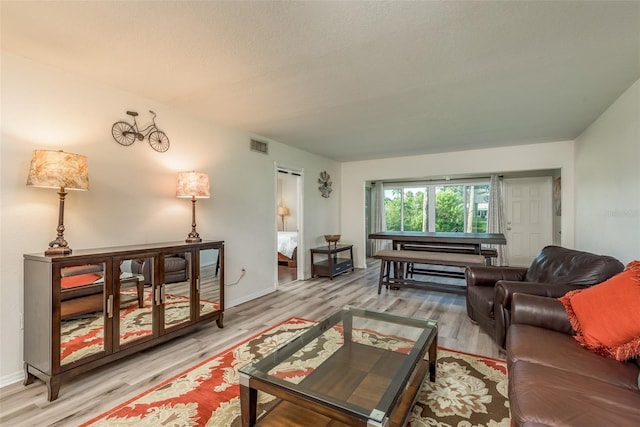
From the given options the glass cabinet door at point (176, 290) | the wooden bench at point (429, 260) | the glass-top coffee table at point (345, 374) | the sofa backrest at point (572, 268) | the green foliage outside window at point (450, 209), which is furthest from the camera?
the green foliage outside window at point (450, 209)

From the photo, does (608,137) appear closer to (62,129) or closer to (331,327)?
(331,327)

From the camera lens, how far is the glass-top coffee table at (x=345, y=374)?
1.23 meters

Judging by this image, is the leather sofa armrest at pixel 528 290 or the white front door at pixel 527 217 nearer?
the leather sofa armrest at pixel 528 290

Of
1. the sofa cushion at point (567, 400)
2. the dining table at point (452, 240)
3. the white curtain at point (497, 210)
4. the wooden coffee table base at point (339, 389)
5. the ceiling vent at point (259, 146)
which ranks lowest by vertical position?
the wooden coffee table base at point (339, 389)

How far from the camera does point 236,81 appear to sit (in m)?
2.50

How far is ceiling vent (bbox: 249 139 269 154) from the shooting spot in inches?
162

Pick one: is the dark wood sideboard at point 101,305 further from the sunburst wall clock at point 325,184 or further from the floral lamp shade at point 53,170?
the sunburst wall clock at point 325,184

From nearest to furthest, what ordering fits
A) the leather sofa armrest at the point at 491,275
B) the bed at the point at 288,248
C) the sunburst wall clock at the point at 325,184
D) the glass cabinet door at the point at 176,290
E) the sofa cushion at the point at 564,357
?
the sofa cushion at the point at 564,357 < the glass cabinet door at the point at 176,290 < the leather sofa armrest at the point at 491,275 < the sunburst wall clock at the point at 325,184 < the bed at the point at 288,248

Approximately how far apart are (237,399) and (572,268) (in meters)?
2.74

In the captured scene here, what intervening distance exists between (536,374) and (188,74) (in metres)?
2.99

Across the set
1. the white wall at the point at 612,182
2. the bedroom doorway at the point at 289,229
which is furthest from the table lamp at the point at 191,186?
the white wall at the point at 612,182

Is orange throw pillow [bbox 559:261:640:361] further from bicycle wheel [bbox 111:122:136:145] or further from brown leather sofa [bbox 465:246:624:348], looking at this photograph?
bicycle wheel [bbox 111:122:136:145]

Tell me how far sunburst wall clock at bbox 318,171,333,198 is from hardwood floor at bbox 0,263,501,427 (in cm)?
180

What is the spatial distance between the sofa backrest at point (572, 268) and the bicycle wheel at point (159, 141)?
12.7 feet
